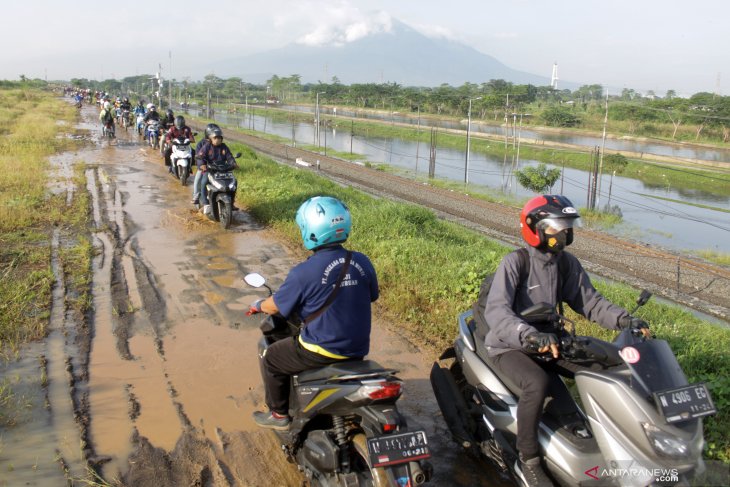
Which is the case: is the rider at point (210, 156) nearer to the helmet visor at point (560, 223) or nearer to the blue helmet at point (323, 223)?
the blue helmet at point (323, 223)

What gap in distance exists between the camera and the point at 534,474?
3143 mm

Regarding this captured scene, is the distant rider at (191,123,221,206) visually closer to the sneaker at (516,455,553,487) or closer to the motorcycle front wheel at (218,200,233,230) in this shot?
the motorcycle front wheel at (218,200,233,230)

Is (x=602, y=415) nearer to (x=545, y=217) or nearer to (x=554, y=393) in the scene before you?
(x=554, y=393)

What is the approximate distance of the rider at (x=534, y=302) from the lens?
123 inches

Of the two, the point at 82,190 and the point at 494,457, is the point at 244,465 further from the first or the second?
the point at 82,190

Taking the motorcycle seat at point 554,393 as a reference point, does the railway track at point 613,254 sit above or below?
below

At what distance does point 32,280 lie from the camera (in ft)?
21.6

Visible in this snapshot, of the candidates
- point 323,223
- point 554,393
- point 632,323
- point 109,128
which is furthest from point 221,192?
point 109,128

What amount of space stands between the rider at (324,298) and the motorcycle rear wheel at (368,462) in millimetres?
458

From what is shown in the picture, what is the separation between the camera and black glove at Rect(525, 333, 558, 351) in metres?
3.03

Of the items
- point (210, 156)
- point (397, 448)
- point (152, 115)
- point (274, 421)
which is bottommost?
point (274, 421)

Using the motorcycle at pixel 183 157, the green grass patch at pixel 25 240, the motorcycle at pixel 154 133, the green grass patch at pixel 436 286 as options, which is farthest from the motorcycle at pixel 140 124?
the green grass patch at pixel 436 286

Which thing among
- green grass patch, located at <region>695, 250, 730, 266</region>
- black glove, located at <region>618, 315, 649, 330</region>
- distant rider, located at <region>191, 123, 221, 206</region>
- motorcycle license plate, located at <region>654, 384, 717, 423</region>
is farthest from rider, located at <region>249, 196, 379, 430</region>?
green grass patch, located at <region>695, 250, 730, 266</region>

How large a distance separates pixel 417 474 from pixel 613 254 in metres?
11.4
